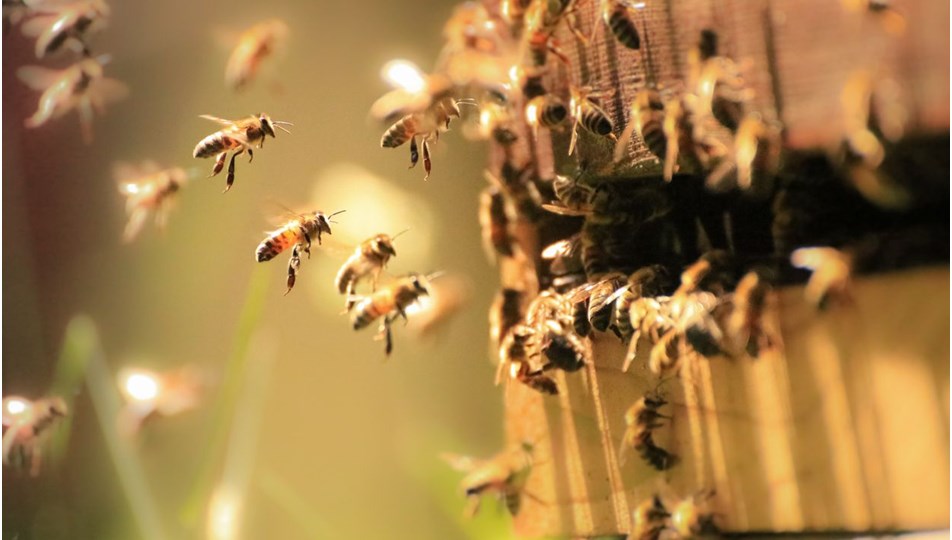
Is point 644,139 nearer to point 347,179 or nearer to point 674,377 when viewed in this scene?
point 674,377

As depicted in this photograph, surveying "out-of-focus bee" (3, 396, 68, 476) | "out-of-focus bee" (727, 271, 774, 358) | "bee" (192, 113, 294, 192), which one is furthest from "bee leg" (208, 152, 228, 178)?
"out-of-focus bee" (727, 271, 774, 358)

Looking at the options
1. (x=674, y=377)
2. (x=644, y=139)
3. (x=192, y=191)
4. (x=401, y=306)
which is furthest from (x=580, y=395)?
(x=192, y=191)

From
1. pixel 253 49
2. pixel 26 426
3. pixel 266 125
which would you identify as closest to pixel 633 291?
pixel 266 125

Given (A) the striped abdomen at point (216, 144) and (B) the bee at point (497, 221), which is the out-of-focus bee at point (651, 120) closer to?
(B) the bee at point (497, 221)

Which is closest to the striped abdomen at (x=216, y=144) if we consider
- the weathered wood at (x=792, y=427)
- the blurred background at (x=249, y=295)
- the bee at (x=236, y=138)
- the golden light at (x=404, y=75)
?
the bee at (x=236, y=138)

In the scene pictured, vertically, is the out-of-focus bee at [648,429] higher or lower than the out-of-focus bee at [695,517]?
higher

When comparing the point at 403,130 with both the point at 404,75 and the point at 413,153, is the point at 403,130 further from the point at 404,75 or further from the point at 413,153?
the point at 404,75
